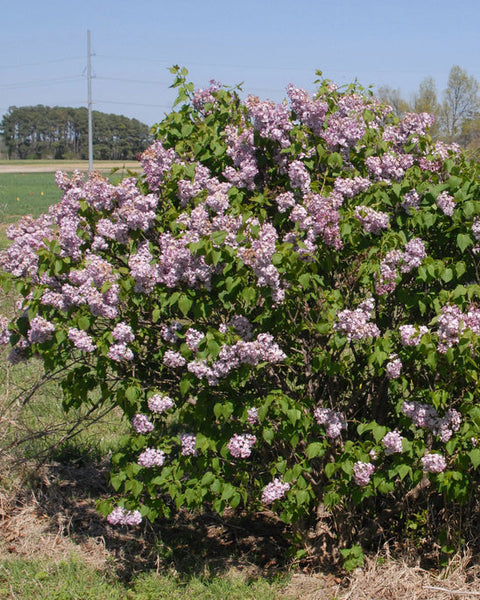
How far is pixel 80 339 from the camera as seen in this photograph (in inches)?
127

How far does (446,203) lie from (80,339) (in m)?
1.87

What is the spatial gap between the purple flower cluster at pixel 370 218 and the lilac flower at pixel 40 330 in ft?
5.19

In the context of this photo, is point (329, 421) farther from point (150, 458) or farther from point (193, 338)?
point (150, 458)

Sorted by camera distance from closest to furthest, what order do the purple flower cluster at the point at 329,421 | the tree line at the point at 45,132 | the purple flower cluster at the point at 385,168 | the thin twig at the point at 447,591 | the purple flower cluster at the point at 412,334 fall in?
the purple flower cluster at the point at 412,334
the thin twig at the point at 447,591
the purple flower cluster at the point at 329,421
the purple flower cluster at the point at 385,168
the tree line at the point at 45,132

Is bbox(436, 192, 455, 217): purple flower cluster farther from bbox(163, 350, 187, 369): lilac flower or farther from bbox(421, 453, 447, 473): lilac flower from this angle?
bbox(163, 350, 187, 369): lilac flower

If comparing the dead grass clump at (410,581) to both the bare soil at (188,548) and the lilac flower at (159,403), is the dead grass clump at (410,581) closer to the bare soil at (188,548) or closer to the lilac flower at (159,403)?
the bare soil at (188,548)

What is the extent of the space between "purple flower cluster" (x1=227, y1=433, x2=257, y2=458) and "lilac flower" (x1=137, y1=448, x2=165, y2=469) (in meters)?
0.41

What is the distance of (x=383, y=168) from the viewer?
11.1ft

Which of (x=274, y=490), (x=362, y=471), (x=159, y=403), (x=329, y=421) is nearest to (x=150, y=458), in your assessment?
(x=159, y=403)

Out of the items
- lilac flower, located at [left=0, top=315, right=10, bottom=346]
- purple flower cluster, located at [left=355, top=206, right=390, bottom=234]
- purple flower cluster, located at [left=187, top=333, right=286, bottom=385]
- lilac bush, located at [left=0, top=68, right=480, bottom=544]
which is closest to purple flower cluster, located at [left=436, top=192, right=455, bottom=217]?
lilac bush, located at [left=0, top=68, right=480, bottom=544]

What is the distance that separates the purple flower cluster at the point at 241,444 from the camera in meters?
3.16

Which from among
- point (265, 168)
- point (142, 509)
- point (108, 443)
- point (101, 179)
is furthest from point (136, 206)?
point (108, 443)

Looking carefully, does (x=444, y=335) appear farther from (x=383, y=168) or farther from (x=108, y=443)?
(x=108, y=443)

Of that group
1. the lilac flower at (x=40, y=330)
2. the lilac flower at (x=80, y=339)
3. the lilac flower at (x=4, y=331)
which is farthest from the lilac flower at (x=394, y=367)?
the lilac flower at (x=4, y=331)
